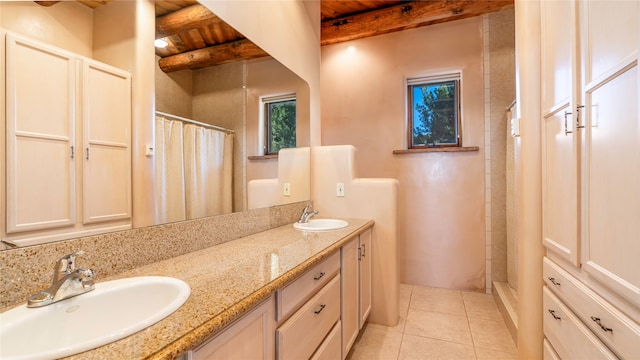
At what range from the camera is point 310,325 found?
119 cm

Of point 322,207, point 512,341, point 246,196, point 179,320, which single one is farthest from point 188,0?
point 512,341

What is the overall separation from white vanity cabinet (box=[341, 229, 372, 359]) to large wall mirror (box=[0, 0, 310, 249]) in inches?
26.0

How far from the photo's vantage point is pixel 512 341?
2.00 m

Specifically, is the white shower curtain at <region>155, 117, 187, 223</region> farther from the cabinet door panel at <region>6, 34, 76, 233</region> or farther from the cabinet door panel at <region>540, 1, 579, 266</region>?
the cabinet door panel at <region>540, 1, 579, 266</region>

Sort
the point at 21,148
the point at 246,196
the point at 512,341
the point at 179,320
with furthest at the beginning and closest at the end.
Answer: the point at 512,341
the point at 246,196
the point at 21,148
the point at 179,320

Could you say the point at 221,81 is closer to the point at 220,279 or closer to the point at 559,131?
the point at 220,279

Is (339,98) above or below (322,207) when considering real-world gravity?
above

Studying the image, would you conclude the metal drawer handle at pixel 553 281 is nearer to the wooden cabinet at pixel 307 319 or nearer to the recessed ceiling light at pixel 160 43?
the wooden cabinet at pixel 307 319

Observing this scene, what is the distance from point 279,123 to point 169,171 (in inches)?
39.7

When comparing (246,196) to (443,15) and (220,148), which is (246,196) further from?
(443,15)

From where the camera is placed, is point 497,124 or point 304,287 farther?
point 497,124

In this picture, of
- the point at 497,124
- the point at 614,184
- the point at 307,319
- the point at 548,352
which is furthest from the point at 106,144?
the point at 497,124

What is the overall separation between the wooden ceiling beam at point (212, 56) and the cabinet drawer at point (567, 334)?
6.26ft

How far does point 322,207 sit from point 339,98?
4.95ft
